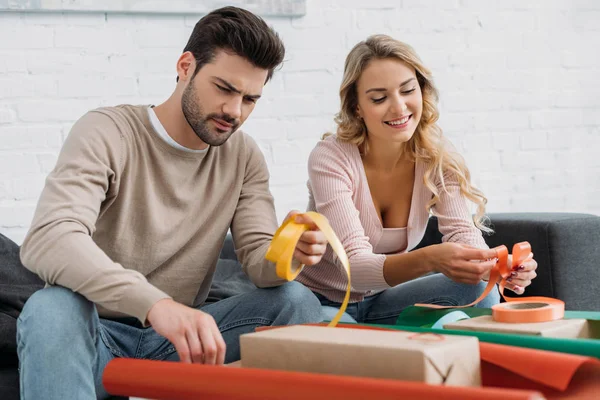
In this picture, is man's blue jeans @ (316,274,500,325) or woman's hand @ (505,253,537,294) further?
man's blue jeans @ (316,274,500,325)

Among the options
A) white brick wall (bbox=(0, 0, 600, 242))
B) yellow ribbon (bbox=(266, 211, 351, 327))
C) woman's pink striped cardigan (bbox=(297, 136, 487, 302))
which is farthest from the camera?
white brick wall (bbox=(0, 0, 600, 242))

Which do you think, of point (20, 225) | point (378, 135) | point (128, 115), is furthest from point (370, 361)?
point (20, 225)

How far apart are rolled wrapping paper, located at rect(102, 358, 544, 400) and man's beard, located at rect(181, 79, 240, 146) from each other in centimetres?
74

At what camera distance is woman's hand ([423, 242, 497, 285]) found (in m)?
1.57

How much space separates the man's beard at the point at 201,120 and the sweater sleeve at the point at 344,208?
0.35 m

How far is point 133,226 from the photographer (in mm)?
1594

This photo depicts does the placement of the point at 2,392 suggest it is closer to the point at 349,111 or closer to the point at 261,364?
the point at 261,364

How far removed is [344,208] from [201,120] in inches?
17.1

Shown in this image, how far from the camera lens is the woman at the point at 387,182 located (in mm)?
1881

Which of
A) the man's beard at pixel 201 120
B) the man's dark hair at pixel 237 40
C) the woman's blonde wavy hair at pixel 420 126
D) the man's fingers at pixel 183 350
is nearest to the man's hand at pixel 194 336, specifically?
the man's fingers at pixel 183 350

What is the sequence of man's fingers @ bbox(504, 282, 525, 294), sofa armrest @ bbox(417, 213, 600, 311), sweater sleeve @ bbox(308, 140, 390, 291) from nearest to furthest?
man's fingers @ bbox(504, 282, 525, 294)
sweater sleeve @ bbox(308, 140, 390, 291)
sofa armrest @ bbox(417, 213, 600, 311)

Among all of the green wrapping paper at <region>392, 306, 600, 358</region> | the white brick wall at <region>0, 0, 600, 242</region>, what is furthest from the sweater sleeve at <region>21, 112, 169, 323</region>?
the white brick wall at <region>0, 0, 600, 242</region>

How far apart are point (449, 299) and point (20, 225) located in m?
1.36

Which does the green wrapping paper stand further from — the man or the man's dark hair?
the man's dark hair
